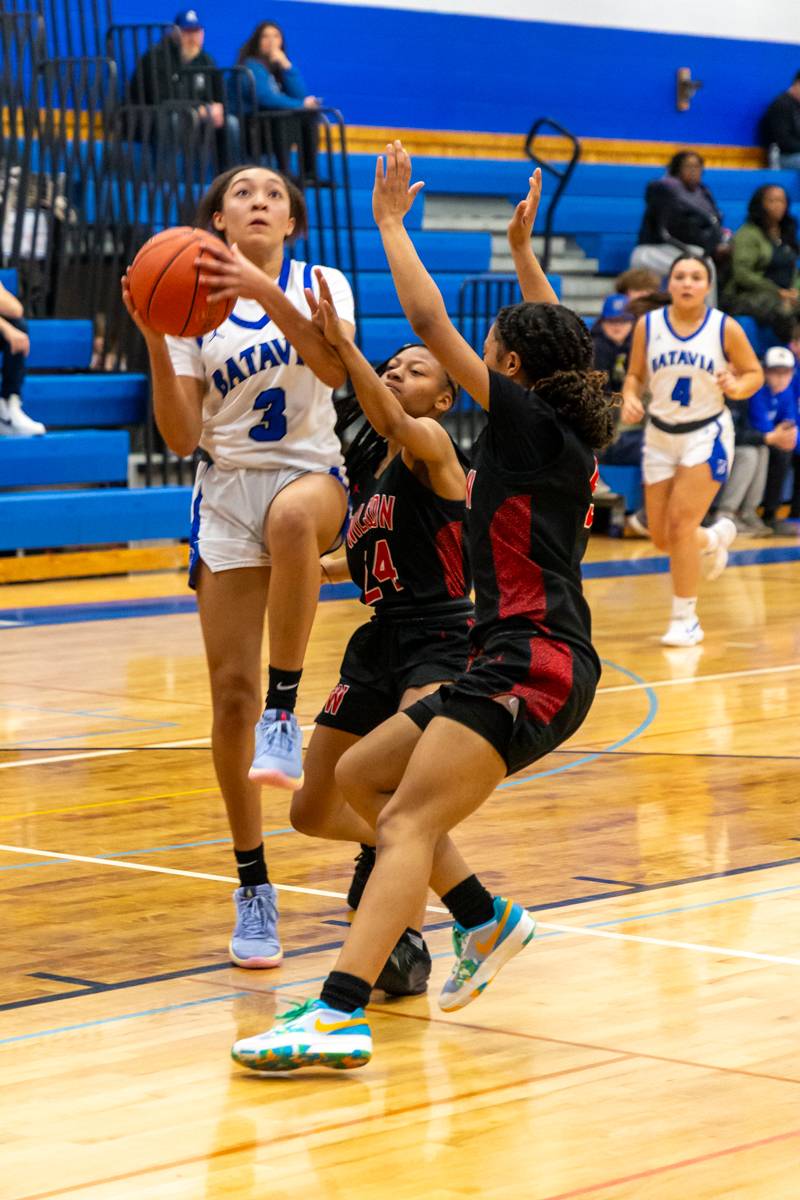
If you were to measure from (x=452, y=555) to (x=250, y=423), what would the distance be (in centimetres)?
54

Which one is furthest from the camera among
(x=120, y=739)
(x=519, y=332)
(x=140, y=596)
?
A: (x=140, y=596)

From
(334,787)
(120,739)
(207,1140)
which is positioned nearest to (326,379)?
(334,787)

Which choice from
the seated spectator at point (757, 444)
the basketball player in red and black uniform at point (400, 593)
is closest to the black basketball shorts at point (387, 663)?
the basketball player in red and black uniform at point (400, 593)

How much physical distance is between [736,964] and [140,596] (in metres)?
7.37

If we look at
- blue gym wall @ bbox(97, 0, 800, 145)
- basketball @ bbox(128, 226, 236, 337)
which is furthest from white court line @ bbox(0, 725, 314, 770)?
blue gym wall @ bbox(97, 0, 800, 145)

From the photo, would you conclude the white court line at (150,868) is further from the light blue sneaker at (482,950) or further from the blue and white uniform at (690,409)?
the blue and white uniform at (690,409)

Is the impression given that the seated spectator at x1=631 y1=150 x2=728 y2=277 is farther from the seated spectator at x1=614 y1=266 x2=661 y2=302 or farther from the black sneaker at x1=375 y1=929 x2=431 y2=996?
the black sneaker at x1=375 y1=929 x2=431 y2=996

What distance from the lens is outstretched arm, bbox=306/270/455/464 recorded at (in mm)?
4008

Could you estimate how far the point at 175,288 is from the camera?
412cm

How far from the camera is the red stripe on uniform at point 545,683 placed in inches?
Answer: 148

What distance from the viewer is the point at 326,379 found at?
165 inches

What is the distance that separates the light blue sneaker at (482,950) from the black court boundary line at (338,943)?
64 centimetres

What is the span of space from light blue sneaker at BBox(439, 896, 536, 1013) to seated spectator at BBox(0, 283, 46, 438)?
8.50 meters

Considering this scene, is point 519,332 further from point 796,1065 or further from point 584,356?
point 796,1065
